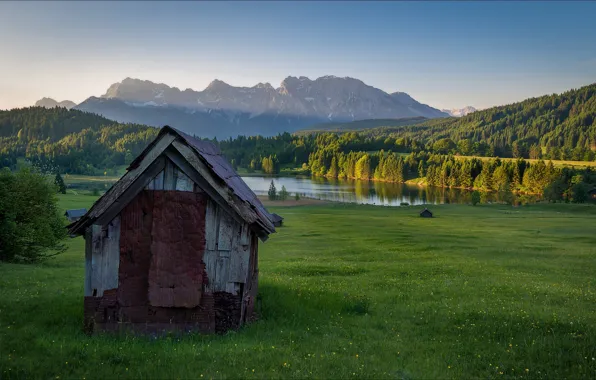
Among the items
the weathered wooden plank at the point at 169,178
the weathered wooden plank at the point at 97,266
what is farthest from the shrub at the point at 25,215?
the weathered wooden plank at the point at 169,178

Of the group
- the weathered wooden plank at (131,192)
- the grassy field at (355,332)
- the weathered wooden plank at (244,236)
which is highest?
the weathered wooden plank at (131,192)

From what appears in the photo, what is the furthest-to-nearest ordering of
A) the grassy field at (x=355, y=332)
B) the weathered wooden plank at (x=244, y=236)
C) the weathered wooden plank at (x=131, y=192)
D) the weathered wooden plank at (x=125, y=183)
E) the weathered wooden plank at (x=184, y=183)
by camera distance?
the weathered wooden plank at (x=244, y=236) < the weathered wooden plank at (x=184, y=183) < the weathered wooden plank at (x=131, y=192) < the weathered wooden plank at (x=125, y=183) < the grassy field at (x=355, y=332)

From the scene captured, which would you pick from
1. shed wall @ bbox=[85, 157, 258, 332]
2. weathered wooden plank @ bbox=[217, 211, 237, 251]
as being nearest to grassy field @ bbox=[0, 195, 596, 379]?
shed wall @ bbox=[85, 157, 258, 332]

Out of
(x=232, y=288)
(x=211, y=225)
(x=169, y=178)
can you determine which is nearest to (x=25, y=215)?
(x=169, y=178)

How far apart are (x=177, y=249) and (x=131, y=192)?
A: 2.15m

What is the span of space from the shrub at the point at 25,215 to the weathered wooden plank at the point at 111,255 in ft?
73.7

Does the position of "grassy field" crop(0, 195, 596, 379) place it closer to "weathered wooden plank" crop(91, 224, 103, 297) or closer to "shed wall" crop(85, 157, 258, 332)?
"shed wall" crop(85, 157, 258, 332)

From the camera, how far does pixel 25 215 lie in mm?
33062

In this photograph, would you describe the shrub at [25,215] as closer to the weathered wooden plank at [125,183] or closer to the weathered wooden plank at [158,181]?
the weathered wooden plank at [125,183]

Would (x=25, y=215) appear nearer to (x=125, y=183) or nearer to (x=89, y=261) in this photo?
(x=89, y=261)

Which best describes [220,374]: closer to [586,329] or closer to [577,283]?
[586,329]

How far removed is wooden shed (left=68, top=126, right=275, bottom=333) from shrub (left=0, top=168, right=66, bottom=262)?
73.9 ft

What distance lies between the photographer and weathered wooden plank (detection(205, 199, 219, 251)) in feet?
43.5

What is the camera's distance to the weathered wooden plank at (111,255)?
13.1m
